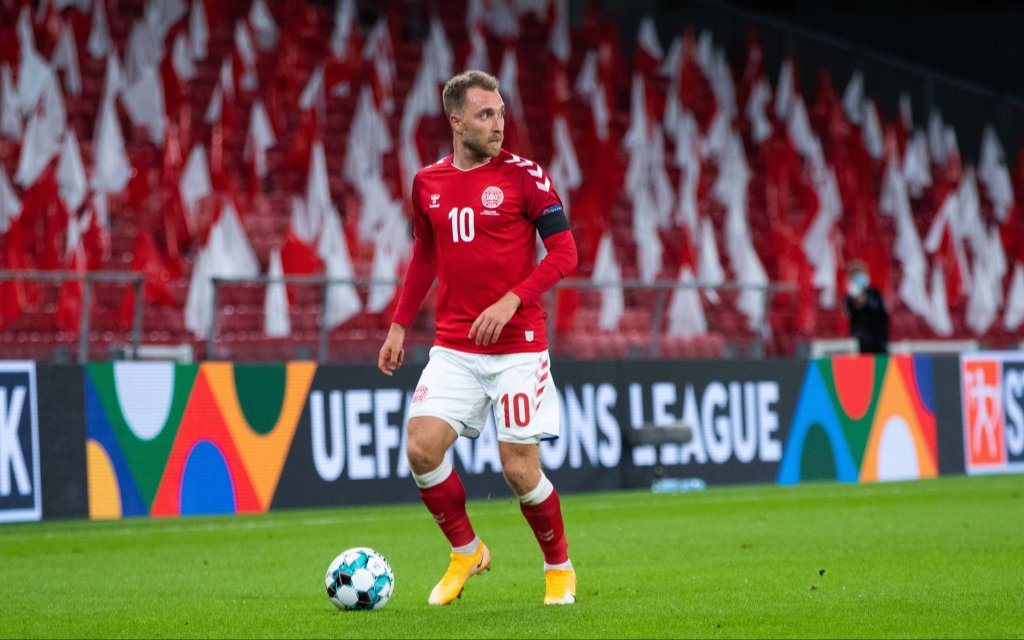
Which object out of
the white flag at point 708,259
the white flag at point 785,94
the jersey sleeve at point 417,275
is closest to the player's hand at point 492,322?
the jersey sleeve at point 417,275

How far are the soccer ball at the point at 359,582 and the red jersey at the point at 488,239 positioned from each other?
967 millimetres

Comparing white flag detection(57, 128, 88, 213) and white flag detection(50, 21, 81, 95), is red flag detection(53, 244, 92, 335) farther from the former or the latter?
white flag detection(50, 21, 81, 95)

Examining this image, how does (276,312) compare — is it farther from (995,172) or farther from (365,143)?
(995,172)

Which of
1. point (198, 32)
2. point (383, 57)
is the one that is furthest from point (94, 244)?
point (383, 57)

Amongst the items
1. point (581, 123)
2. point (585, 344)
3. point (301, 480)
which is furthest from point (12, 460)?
point (581, 123)

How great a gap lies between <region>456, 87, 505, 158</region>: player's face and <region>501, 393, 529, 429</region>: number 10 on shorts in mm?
1028

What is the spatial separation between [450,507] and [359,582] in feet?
1.68

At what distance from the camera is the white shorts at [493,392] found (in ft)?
21.6

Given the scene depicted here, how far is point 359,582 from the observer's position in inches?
260

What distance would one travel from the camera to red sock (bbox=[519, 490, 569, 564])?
264 inches

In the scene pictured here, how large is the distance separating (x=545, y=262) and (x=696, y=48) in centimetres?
Answer: 2047

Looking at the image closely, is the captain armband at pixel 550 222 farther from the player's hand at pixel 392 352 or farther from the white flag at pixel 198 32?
the white flag at pixel 198 32

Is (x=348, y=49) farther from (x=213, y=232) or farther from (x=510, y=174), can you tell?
(x=510, y=174)

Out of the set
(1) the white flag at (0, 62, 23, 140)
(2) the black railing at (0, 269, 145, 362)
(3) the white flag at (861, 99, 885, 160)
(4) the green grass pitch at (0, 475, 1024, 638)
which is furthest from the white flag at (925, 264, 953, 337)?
(2) the black railing at (0, 269, 145, 362)
